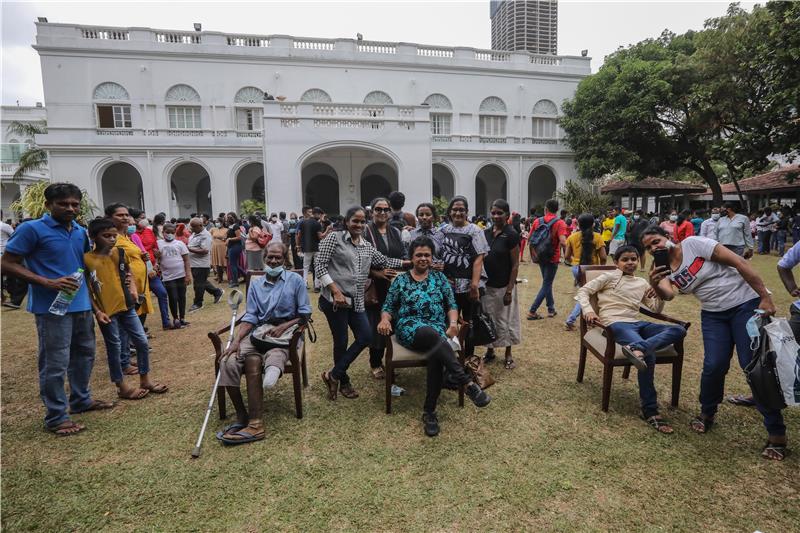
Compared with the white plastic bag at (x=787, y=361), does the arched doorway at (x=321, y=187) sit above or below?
above

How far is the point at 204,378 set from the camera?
4.17 meters

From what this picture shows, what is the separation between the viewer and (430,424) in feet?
10.1

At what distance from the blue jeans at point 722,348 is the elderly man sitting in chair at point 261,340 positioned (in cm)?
307

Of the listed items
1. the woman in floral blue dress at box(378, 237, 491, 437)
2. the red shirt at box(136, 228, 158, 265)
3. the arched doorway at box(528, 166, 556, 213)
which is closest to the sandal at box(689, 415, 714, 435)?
the woman in floral blue dress at box(378, 237, 491, 437)

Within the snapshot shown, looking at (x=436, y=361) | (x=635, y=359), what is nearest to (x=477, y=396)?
(x=436, y=361)

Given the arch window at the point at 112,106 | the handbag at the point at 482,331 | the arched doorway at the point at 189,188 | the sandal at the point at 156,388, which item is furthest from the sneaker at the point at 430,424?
the arch window at the point at 112,106

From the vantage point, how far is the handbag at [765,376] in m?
2.44

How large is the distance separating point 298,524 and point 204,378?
245cm

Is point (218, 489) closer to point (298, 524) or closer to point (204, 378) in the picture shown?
point (298, 524)

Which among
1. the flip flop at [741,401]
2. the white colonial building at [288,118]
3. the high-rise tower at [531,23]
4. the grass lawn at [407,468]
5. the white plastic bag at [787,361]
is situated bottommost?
the grass lawn at [407,468]

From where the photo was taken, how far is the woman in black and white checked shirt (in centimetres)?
358

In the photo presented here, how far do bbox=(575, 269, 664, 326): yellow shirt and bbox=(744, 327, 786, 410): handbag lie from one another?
0.98 meters

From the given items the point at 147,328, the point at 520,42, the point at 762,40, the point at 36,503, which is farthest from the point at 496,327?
the point at 520,42

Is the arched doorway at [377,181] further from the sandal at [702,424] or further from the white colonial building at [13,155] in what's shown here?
the white colonial building at [13,155]
